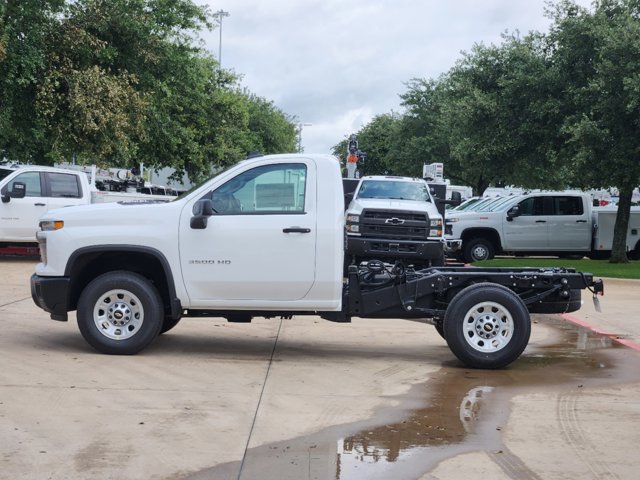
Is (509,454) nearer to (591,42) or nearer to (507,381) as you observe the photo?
(507,381)

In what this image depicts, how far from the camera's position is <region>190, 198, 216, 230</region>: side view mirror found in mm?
8875

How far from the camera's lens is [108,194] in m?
22.1

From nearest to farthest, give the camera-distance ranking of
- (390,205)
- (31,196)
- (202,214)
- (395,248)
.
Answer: (202,214) < (395,248) < (390,205) < (31,196)

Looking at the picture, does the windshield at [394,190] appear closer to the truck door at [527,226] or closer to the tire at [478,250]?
the tire at [478,250]

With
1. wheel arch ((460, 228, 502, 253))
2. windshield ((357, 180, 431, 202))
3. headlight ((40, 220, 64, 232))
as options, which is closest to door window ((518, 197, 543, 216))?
wheel arch ((460, 228, 502, 253))

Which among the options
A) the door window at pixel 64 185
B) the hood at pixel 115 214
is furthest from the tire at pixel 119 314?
the door window at pixel 64 185

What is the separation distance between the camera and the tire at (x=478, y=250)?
24.0 meters

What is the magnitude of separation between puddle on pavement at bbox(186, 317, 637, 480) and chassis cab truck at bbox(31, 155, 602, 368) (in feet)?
1.77

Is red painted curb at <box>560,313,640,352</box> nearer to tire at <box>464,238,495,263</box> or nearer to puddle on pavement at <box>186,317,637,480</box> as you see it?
puddle on pavement at <box>186,317,637,480</box>

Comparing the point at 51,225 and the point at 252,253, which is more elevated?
the point at 51,225

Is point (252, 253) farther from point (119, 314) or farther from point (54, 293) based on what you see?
point (54, 293)

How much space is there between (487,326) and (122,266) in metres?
3.79

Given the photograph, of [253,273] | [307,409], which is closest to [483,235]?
[253,273]

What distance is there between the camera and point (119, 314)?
29.8 feet
